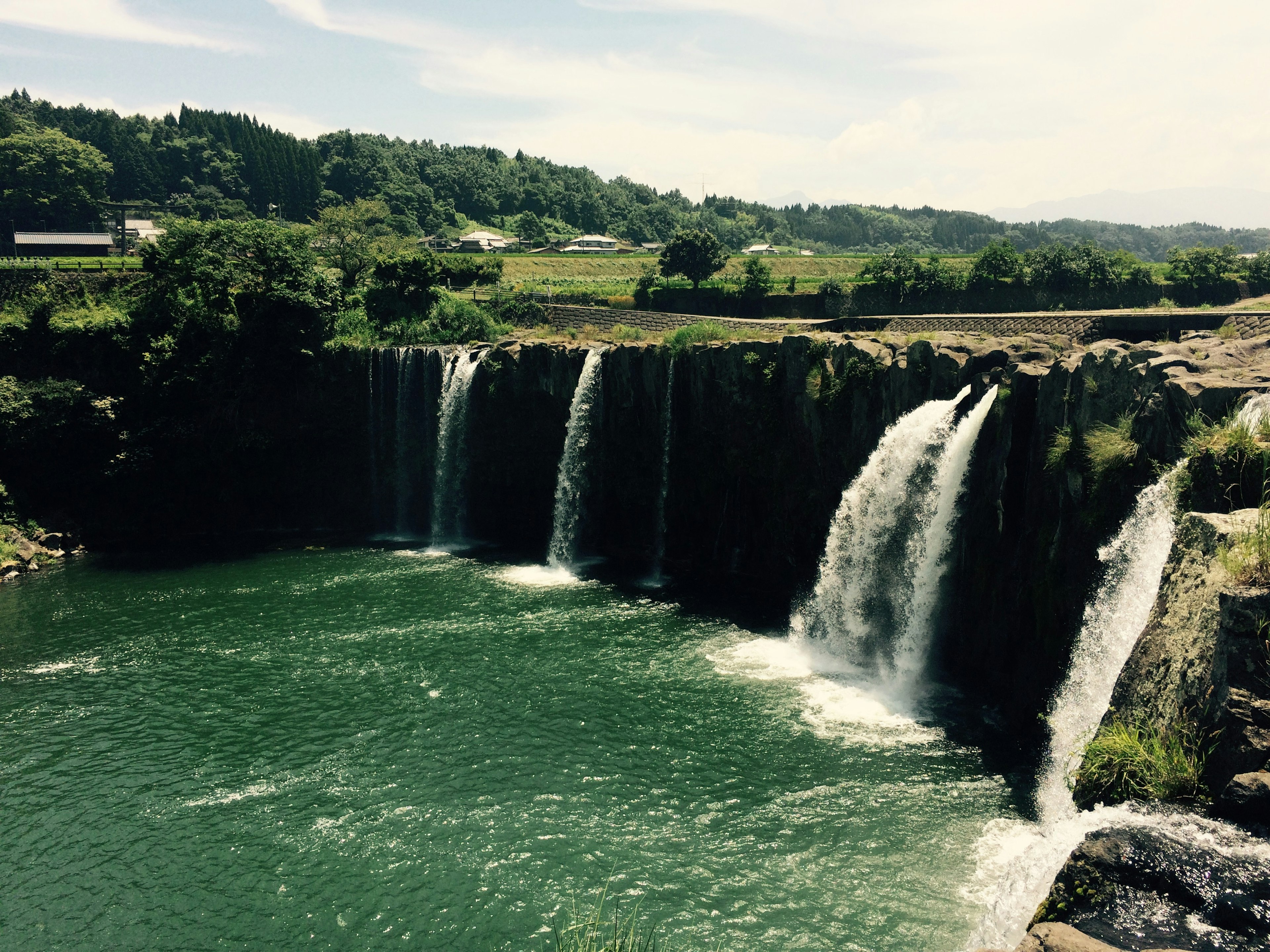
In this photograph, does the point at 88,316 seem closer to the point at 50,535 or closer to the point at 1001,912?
the point at 50,535

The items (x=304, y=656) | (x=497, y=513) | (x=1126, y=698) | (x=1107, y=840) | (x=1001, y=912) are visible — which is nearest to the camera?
(x=1107, y=840)

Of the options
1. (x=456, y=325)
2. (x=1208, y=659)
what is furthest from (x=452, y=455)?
(x=1208, y=659)

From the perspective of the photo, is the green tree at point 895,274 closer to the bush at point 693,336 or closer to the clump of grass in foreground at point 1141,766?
the bush at point 693,336

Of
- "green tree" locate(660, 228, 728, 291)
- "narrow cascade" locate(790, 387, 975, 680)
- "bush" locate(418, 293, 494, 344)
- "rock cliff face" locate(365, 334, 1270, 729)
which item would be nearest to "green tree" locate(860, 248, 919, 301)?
"green tree" locate(660, 228, 728, 291)

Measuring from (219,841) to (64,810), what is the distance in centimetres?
544

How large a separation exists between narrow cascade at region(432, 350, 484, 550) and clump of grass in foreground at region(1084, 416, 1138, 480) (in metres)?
36.2

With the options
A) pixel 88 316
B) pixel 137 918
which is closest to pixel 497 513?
pixel 88 316

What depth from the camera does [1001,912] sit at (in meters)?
15.3

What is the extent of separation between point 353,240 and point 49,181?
73829 mm

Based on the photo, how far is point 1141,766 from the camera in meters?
14.7

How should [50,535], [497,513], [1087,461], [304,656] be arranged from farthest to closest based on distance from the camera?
[497,513] < [50,535] < [304,656] < [1087,461]

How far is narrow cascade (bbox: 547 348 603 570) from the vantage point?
158 feet

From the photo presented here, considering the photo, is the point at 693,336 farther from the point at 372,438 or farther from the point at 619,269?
the point at 619,269

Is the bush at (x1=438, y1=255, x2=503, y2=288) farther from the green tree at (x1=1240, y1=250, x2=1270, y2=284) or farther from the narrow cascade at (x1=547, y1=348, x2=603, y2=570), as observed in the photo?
the green tree at (x1=1240, y1=250, x2=1270, y2=284)
